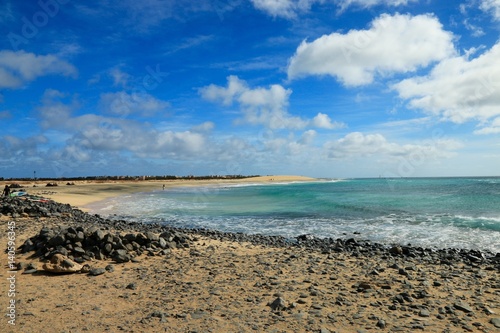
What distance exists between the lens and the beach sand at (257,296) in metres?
6.05

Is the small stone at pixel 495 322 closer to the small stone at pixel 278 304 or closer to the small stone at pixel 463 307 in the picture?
the small stone at pixel 463 307

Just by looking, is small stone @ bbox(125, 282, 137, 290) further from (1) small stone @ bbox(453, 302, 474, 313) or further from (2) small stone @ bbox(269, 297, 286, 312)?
(1) small stone @ bbox(453, 302, 474, 313)

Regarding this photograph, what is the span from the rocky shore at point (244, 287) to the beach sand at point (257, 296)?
2 centimetres

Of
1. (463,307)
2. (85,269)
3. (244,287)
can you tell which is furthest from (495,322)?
(85,269)

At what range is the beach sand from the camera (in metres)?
6.05

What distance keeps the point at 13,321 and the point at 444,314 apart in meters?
8.67

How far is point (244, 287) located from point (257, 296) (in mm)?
646

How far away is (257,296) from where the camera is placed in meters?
7.41

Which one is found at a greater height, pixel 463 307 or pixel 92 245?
pixel 92 245

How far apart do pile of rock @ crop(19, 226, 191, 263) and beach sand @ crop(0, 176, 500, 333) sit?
0.38 m

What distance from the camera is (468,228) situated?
60.7 ft

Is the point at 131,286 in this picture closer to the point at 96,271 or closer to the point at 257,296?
the point at 96,271

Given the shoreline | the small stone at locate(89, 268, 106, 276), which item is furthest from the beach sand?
the shoreline

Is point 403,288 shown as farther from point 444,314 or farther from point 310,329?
point 310,329
